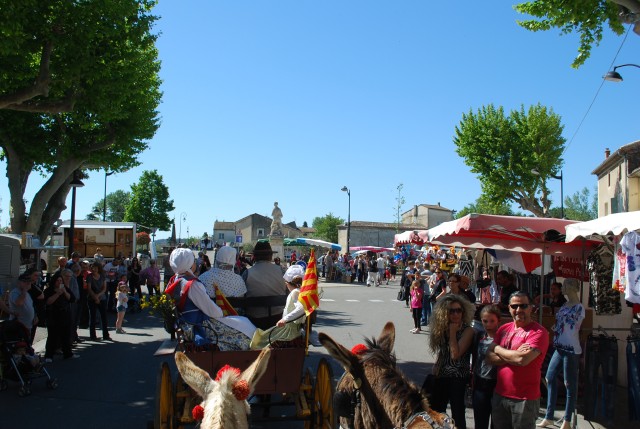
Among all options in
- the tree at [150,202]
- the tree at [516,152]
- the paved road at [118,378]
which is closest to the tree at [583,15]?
the paved road at [118,378]

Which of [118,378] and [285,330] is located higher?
[285,330]

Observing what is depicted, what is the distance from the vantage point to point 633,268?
5.84 m

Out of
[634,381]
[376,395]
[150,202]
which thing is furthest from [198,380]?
[150,202]

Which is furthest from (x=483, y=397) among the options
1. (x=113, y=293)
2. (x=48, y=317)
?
(x=113, y=293)

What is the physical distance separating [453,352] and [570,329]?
2695 mm

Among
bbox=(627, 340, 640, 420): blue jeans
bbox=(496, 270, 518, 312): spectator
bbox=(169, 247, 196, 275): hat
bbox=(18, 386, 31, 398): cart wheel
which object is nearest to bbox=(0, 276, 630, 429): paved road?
bbox=(18, 386, 31, 398): cart wheel

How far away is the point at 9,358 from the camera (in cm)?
834

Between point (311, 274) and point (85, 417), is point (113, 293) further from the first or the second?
point (311, 274)

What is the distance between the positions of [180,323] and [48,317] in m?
6.17

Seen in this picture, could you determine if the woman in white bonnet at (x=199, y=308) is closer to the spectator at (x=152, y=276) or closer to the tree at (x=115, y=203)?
the spectator at (x=152, y=276)

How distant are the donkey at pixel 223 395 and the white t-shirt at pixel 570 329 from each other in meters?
5.08

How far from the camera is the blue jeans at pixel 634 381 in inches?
250

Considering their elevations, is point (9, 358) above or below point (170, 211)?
below

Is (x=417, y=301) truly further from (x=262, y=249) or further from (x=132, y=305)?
(x=132, y=305)
